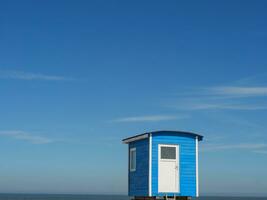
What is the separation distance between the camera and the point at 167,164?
26.8 meters

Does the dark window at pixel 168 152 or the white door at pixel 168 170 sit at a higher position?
the dark window at pixel 168 152

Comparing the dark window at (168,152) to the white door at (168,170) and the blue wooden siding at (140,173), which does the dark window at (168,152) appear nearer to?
the white door at (168,170)

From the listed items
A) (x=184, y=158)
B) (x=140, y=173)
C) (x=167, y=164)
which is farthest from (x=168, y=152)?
(x=140, y=173)

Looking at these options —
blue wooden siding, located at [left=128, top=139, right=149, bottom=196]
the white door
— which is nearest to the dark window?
→ the white door

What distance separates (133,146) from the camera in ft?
94.7

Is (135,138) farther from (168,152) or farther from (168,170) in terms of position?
(168,170)

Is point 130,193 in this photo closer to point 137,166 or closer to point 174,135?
point 137,166

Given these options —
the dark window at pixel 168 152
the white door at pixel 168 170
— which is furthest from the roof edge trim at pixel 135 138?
the dark window at pixel 168 152

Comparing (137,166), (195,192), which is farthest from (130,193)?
(195,192)

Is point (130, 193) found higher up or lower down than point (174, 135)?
lower down

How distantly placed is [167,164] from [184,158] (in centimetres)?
93

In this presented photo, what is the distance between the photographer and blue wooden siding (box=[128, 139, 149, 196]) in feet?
88.1

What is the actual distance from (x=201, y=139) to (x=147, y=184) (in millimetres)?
3629

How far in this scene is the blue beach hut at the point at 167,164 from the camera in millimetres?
26484
